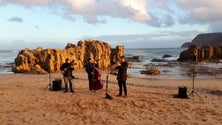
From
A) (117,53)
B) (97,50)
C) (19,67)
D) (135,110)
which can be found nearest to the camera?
(135,110)

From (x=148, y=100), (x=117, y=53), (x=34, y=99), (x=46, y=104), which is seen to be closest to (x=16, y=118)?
(x=46, y=104)

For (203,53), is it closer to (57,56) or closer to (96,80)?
(57,56)

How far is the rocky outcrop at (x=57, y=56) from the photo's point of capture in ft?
90.1

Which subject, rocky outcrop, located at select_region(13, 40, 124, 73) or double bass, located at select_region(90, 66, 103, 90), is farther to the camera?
rocky outcrop, located at select_region(13, 40, 124, 73)

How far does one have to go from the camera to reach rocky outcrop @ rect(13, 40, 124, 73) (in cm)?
2745

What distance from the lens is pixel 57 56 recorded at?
92.3ft

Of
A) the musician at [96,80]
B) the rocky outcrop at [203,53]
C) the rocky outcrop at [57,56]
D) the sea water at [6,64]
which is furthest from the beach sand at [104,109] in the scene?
the rocky outcrop at [203,53]

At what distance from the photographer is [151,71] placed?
2761 cm

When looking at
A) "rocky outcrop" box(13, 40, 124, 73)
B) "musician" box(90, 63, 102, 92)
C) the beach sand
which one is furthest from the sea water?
the beach sand

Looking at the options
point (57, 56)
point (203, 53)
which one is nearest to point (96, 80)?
point (57, 56)

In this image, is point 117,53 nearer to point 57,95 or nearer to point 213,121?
point 57,95

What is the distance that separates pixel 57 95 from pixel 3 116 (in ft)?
13.7

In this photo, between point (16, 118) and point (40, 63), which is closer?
point (16, 118)

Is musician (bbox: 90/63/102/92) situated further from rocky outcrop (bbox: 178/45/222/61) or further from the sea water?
rocky outcrop (bbox: 178/45/222/61)
